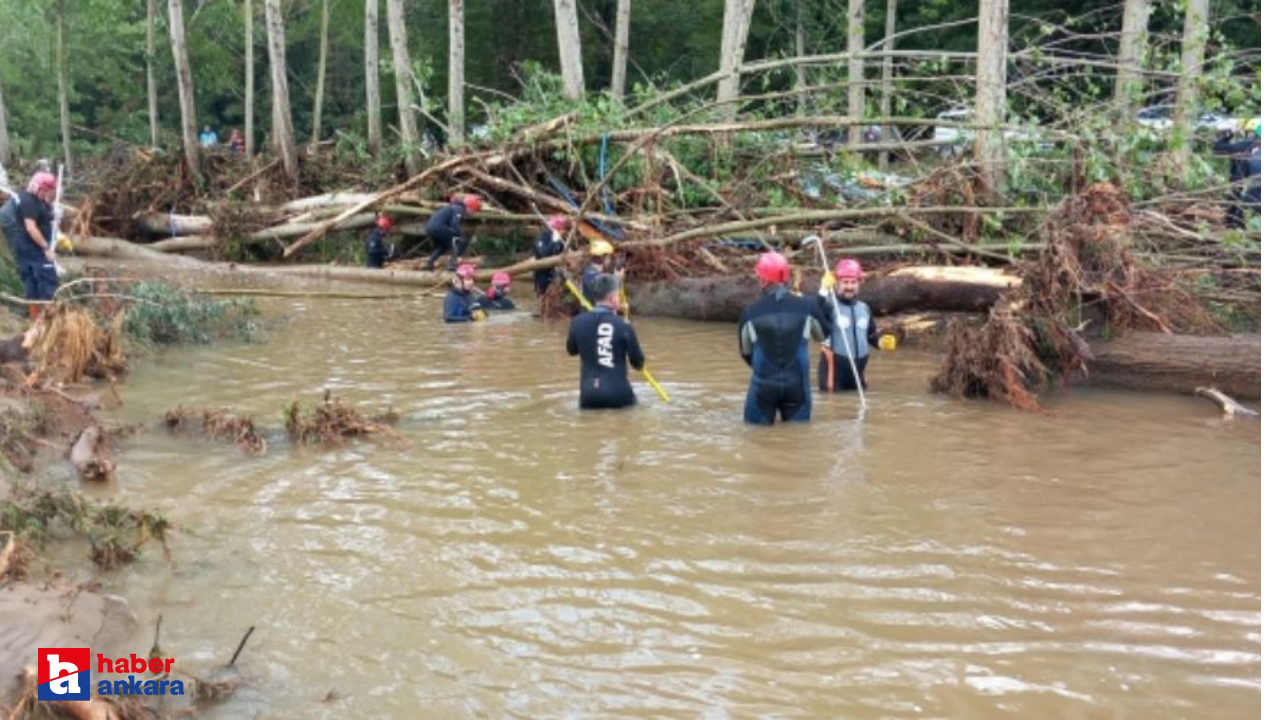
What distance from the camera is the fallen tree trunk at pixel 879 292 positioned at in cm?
1293

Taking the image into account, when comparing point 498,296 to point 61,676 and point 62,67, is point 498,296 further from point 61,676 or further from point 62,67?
point 62,67

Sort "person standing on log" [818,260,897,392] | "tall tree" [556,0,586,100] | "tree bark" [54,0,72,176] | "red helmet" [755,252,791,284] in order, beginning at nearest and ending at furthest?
"red helmet" [755,252,791,284]
"person standing on log" [818,260,897,392]
"tall tree" [556,0,586,100]
"tree bark" [54,0,72,176]

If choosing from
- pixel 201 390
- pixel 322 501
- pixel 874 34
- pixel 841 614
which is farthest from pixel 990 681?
pixel 874 34

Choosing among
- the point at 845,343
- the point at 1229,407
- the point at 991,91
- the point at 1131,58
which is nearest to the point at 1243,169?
the point at 1131,58

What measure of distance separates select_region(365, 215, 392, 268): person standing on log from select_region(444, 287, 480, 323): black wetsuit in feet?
15.7

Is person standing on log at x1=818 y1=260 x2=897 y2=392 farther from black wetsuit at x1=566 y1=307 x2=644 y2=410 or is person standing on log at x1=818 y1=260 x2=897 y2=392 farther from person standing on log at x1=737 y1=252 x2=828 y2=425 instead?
black wetsuit at x1=566 y1=307 x2=644 y2=410

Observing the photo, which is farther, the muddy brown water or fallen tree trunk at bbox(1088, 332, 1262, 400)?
fallen tree trunk at bbox(1088, 332, 1262, 400)

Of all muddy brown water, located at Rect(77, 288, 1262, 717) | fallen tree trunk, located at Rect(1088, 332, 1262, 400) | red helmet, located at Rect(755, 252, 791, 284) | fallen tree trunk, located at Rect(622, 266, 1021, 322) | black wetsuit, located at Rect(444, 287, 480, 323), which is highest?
red helmet, located at Rect(755, 252, 791, 284)

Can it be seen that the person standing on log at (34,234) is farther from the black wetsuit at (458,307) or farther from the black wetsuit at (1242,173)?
the black wetsuit at (1242,173)

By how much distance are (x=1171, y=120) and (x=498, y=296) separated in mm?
8525

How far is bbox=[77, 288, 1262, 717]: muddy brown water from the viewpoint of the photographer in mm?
5152

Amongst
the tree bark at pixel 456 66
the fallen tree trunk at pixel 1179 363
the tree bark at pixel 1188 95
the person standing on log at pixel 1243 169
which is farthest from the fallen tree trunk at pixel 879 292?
the tree bark at pixel 456 66

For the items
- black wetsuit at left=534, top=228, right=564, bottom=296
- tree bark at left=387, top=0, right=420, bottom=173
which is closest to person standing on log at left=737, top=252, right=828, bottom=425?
black wetsuit at left=534, top=228, right=564, bottom=296

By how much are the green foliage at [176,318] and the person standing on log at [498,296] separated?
3.15 metres
